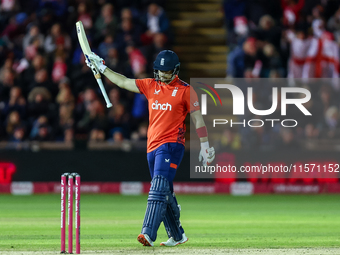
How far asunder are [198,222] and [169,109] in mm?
3227

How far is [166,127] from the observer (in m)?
7.55

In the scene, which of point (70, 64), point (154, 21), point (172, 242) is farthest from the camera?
point (154, 21)

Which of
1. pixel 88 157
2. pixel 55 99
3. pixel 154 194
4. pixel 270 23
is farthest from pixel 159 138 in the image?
pixel 270 23

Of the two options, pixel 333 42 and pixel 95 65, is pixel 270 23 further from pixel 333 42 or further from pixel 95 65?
pixel 95 65

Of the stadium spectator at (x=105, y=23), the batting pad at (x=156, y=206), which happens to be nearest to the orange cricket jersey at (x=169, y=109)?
the batting pad at (x=156, y=206)

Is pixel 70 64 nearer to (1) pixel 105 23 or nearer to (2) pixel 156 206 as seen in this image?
(1) pixel 105 23

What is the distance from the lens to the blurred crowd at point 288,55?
46.4 ft

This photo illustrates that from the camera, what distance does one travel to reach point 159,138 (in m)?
7.55

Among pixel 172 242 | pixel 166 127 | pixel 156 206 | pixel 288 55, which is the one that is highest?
pixel 288 55

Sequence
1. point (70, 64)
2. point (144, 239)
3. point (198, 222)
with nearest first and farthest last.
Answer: point (144, 239) < point (198, 222) < point (70, 64)

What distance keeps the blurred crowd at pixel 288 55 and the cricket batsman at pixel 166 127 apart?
6470 mm

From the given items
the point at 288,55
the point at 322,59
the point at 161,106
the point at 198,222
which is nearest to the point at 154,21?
the point at 288,55

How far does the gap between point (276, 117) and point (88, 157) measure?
148 inches

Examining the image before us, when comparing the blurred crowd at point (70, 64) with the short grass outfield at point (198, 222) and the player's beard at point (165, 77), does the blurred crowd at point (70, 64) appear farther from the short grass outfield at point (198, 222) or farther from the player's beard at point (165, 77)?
the player's beard at point (165, 77)
